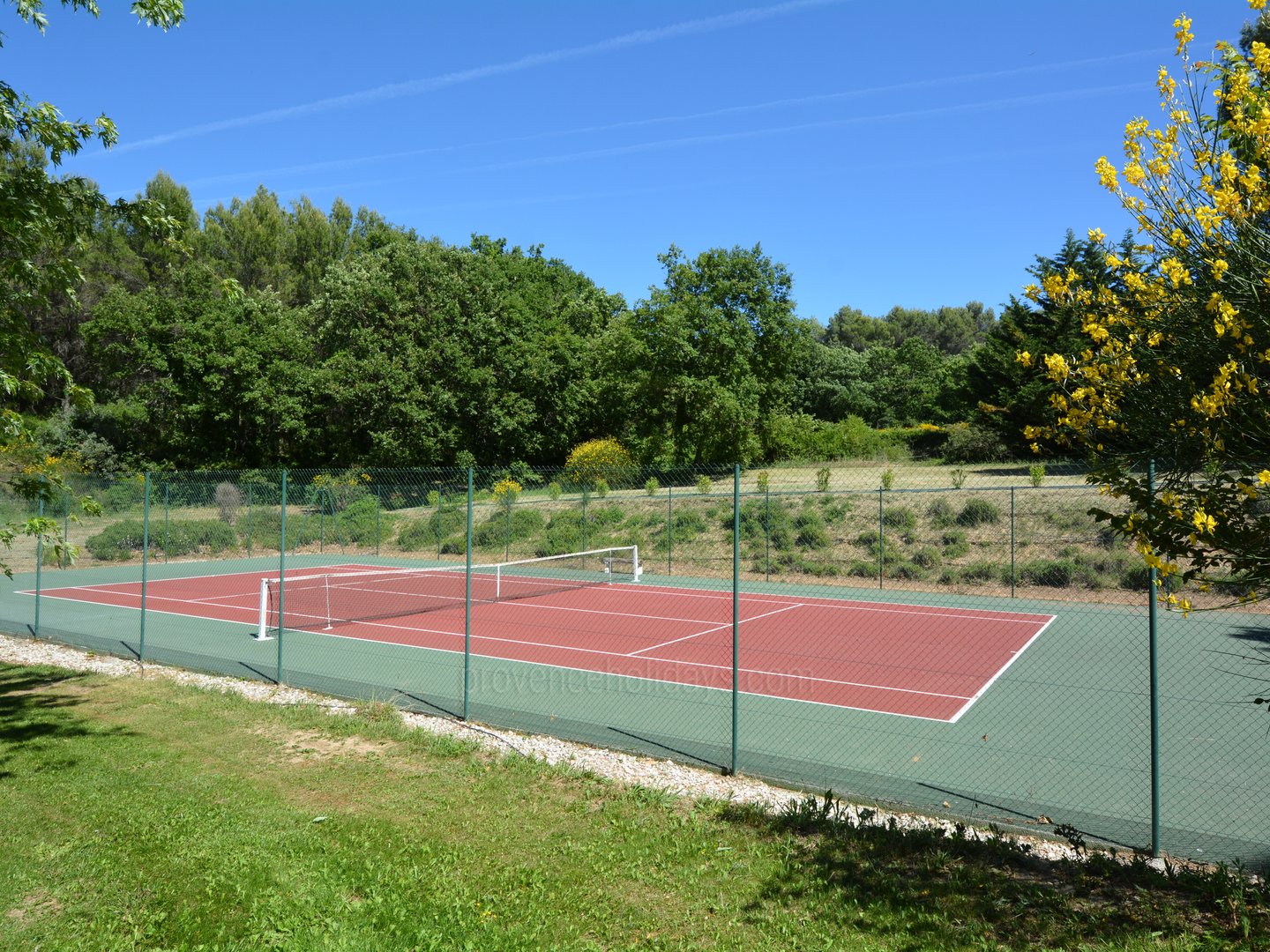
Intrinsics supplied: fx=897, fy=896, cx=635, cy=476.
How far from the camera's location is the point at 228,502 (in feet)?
102

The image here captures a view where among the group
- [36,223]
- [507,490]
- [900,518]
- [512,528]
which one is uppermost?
[36,223]

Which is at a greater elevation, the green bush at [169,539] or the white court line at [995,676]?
the green bush at [169,539]

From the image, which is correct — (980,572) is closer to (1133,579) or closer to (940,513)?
(940,513)

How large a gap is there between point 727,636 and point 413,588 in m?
10.2

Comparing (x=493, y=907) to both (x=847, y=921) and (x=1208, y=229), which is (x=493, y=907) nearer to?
(x=847, y=921)

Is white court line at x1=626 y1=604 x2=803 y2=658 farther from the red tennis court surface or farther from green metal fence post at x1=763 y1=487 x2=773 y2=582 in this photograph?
green metal fence post at x1=763 y1=487 x2=773 y2=582

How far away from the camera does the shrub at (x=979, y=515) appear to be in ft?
81.3

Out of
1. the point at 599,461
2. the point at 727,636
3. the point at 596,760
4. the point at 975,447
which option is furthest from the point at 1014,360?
the point at 596,760

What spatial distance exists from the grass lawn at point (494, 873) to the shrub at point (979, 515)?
19469 mm

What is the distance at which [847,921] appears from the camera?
466 cm

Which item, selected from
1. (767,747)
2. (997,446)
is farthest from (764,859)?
(997,446)

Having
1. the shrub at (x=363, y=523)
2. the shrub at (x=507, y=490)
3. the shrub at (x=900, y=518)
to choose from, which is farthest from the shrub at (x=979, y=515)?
the shrub at (x=363, y=523)

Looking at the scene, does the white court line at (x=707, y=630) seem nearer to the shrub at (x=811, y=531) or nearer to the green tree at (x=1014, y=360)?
the shrub at (x=811, y=531)

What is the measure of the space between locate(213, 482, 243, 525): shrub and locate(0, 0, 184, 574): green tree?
76.3 ft
